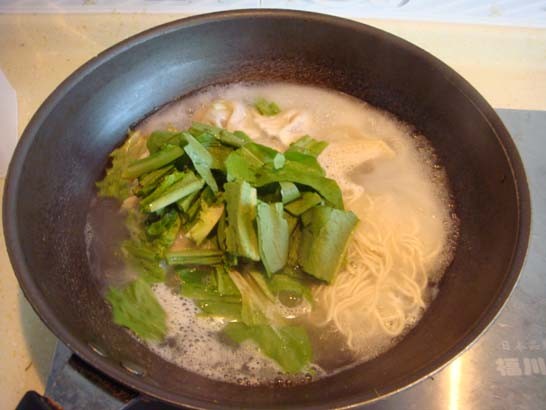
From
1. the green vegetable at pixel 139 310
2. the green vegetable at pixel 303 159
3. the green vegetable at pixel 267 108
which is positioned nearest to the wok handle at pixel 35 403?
the green vegetable at pixel 139 310

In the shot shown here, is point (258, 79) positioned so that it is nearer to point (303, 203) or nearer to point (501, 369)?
point (303, 203)

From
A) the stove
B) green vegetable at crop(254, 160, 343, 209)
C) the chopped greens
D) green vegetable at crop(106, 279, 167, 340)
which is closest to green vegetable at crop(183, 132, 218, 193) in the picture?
the chopped greens

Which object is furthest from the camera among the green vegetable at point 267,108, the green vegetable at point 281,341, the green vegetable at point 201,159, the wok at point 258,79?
the green vegetable at point 267,108

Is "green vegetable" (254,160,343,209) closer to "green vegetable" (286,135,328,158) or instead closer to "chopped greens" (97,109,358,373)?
"chopped greens" (97,109,358,373)

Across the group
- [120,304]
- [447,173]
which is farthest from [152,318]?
[447,173]

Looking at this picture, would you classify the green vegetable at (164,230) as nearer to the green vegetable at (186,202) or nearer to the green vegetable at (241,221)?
the green vegetable at (186,202)

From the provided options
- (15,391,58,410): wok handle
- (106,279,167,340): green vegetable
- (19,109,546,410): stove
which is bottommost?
(19,109,546,410): stove
